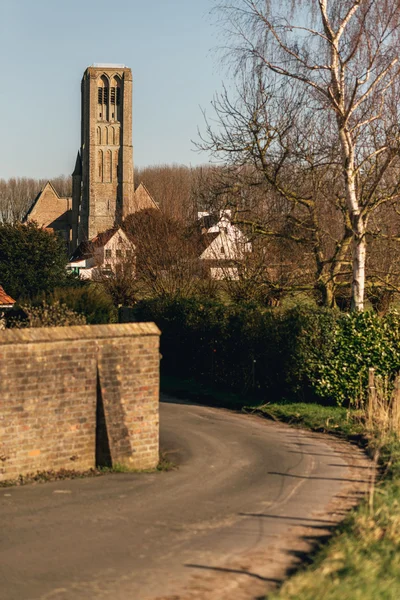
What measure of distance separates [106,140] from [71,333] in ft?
288

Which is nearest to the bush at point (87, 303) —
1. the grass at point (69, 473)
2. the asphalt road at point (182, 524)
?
the asphalt road at point (182, 524)

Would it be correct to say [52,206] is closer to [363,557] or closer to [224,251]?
[224,251]

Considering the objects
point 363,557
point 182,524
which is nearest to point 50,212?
point 182,524

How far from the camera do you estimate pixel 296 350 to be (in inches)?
658

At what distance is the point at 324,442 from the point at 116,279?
925 inches

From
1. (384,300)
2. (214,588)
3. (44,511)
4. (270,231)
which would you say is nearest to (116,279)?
(384,300)

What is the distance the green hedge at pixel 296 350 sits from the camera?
53.6ft

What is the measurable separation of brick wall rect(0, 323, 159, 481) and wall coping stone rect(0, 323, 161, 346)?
14mm

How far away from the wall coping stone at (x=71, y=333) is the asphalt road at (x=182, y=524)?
6.51 ft

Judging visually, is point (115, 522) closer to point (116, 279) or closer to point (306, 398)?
point (306, 398)

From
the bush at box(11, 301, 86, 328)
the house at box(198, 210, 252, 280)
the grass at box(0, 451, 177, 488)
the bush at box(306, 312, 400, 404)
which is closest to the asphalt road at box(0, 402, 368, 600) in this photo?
the grass at box(0, 451, 177, 488)

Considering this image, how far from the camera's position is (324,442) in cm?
1344

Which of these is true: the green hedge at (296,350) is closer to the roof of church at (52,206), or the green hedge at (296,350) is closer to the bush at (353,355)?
the bush at (353,355)

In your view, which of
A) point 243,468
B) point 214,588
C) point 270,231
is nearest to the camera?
point 214,588
